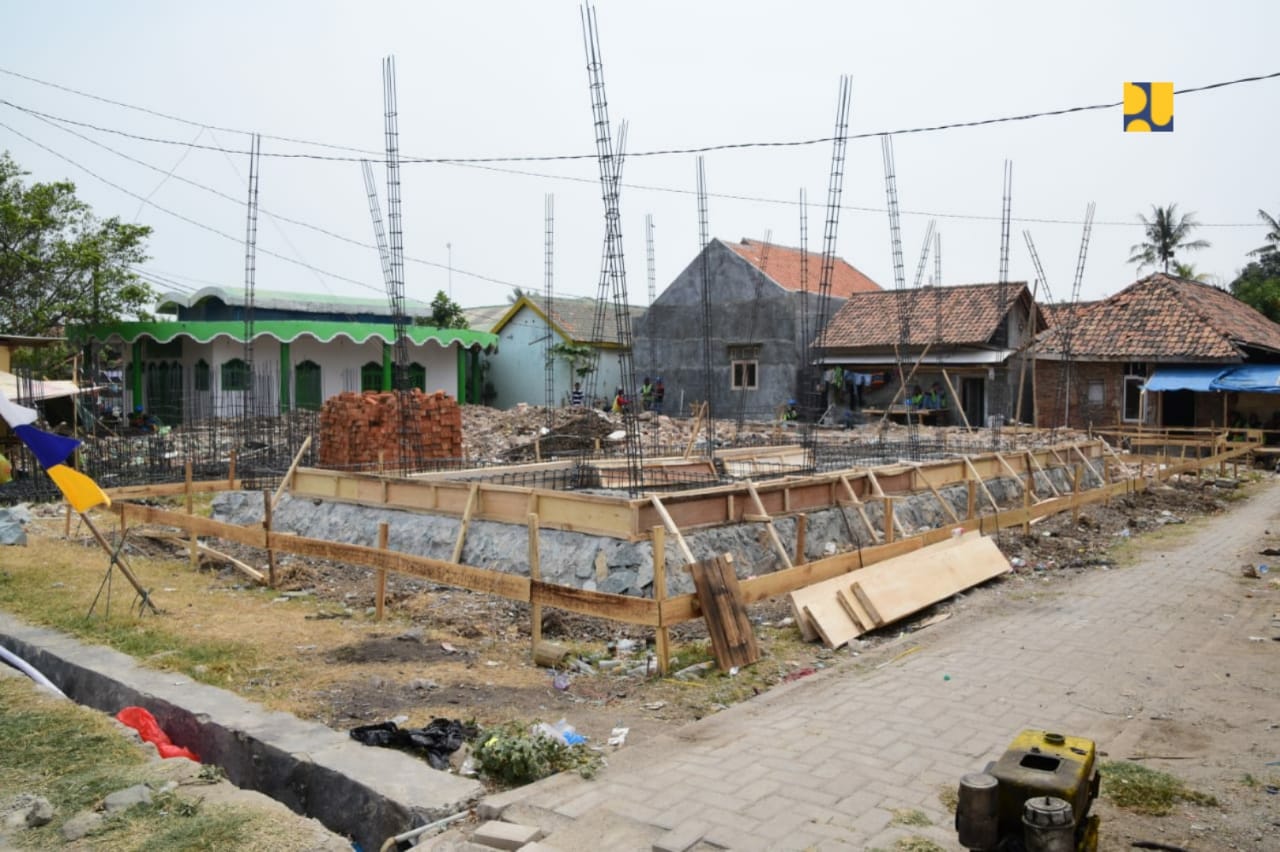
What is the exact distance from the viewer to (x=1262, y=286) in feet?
124

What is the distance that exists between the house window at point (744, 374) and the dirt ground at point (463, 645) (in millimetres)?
21009

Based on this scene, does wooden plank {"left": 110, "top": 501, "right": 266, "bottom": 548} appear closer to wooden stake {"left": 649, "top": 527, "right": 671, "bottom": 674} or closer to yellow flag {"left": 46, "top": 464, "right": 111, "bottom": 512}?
yellow flag {"left": 46, "top": 464, "right": 111, "bottom": 512}

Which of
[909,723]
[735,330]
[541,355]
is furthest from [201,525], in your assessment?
[541,355]

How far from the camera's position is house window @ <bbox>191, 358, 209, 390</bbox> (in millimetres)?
29311

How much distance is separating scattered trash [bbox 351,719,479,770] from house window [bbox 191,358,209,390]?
25906mm

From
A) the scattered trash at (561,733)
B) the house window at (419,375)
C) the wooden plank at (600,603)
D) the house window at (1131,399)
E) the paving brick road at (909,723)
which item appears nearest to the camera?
the paving brick road at (909,723)

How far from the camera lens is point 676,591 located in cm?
986

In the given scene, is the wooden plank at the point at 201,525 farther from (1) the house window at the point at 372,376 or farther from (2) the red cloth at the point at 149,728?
(1) the house window at the point at 372,376

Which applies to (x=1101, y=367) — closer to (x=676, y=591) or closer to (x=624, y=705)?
(x=676, y=591)

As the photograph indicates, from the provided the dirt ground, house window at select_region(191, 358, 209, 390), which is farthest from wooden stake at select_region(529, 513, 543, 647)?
house window at select_region(191, 358, 209, 390)

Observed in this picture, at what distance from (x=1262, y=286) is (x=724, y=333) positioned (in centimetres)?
2091

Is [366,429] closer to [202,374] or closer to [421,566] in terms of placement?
[421,566]

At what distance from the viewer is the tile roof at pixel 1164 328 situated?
2639 centimetres

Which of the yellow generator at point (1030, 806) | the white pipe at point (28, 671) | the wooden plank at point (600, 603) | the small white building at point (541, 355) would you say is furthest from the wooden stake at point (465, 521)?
the small white building at point (541, 355)
